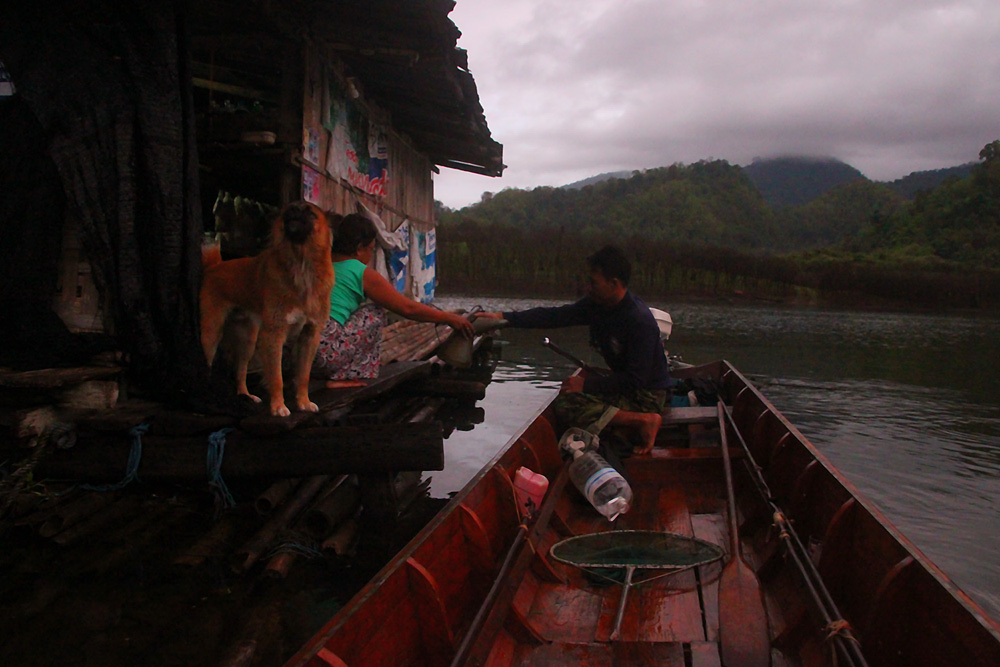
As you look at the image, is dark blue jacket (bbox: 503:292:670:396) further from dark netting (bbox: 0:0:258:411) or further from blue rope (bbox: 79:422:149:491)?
blue rope (bbox: 79:422:149:491)

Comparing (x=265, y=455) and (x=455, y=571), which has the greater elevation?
(x=265, y=455)

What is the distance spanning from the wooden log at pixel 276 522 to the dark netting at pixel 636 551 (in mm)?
1818

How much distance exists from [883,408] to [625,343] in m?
9.06

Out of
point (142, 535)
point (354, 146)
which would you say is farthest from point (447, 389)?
point (142, 535)

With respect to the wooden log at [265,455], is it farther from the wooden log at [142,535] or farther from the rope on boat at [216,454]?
the wooden log at [142,535]

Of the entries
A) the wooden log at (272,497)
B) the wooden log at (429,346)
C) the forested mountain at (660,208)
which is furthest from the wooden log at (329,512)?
the forested mountain at (660,208)

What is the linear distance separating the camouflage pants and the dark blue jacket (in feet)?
Result: 0.24

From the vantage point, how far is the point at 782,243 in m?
97.8

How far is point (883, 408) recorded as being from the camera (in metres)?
11.8

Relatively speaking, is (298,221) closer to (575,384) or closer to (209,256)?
(209,256)

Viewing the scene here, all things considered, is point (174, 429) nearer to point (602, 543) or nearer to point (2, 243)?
point (2, 243)

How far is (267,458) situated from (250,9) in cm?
427

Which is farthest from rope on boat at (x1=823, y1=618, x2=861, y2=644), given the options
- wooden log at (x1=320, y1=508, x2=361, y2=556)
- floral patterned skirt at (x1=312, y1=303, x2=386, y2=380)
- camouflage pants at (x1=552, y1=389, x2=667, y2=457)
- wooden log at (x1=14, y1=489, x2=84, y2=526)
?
wooden log at (x1=14, y1=489, x2=84, y2=526)

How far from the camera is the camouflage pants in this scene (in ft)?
16.9
